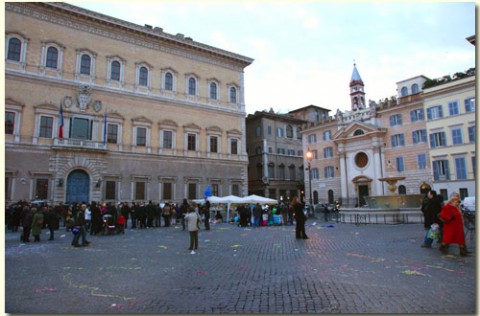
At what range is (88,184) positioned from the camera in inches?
1115

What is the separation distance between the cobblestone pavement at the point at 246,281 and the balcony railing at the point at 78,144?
19.3m

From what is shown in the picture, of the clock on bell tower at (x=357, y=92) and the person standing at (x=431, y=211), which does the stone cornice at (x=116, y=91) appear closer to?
the clock on bell tower at (x=357, y=92)

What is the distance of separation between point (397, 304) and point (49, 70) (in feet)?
99.9

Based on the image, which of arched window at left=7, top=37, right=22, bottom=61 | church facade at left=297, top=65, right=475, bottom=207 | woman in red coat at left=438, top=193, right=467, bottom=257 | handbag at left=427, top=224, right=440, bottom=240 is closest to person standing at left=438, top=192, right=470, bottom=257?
woman in red coat at left=438, top=193, right=467, bottom=257

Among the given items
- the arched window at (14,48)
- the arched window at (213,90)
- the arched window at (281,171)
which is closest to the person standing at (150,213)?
the arched window at (14,48)

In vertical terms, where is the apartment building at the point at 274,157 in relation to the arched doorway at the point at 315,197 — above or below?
above

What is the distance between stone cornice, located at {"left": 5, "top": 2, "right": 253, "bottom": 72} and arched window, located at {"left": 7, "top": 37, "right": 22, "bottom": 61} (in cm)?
232

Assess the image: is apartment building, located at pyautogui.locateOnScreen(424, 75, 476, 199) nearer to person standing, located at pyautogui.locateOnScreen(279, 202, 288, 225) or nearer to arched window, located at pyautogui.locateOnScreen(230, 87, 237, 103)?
person standing, located at pyautogui.locateOnScreen(279, 202, 288, 225)

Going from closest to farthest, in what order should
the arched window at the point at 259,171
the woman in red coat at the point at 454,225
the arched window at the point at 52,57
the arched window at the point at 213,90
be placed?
the woman in red coat at the point at 454,225 < the arched window at the point at 52,57 < the arched window at the point at 213,90 < the arched window at the point at 259,171

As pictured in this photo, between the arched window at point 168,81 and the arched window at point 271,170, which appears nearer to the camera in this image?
the arched window at point 168,81

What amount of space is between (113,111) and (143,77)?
4613 millimetres

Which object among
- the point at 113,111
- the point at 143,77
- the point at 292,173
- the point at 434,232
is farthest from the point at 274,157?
the point at 434,232

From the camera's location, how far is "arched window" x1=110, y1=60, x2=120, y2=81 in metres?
31.0

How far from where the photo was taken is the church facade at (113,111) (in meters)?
26.6
